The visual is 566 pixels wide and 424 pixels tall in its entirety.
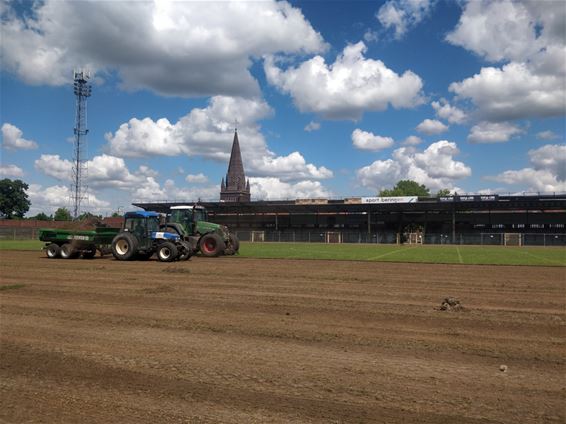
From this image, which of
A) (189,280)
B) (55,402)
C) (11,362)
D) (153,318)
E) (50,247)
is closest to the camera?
(55,402)

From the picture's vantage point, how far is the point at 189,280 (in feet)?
49.7

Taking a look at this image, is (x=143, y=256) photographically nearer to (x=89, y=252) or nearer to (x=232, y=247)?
(x=89, y=252)

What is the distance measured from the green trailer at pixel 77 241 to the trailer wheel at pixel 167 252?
3615 millimetres

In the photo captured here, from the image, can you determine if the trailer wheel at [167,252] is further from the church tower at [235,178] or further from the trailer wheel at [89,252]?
the church tower at [235,178]

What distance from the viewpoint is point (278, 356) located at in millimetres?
6660

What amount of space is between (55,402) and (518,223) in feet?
250

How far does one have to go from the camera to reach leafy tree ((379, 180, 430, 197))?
130m

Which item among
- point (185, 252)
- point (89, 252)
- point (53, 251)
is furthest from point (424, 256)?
point (53, 251)

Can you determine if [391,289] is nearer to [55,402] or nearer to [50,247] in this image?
[55,402]

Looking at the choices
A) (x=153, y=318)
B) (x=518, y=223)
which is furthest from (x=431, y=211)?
(x=153, y=318)

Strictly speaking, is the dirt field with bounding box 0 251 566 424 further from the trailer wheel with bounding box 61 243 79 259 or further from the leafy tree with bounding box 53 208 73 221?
the leafy tree with bounding box 53 208 73 221

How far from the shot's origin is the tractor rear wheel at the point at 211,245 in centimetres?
2558

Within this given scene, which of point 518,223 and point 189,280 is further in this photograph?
point 518,223

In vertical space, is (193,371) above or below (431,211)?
below
